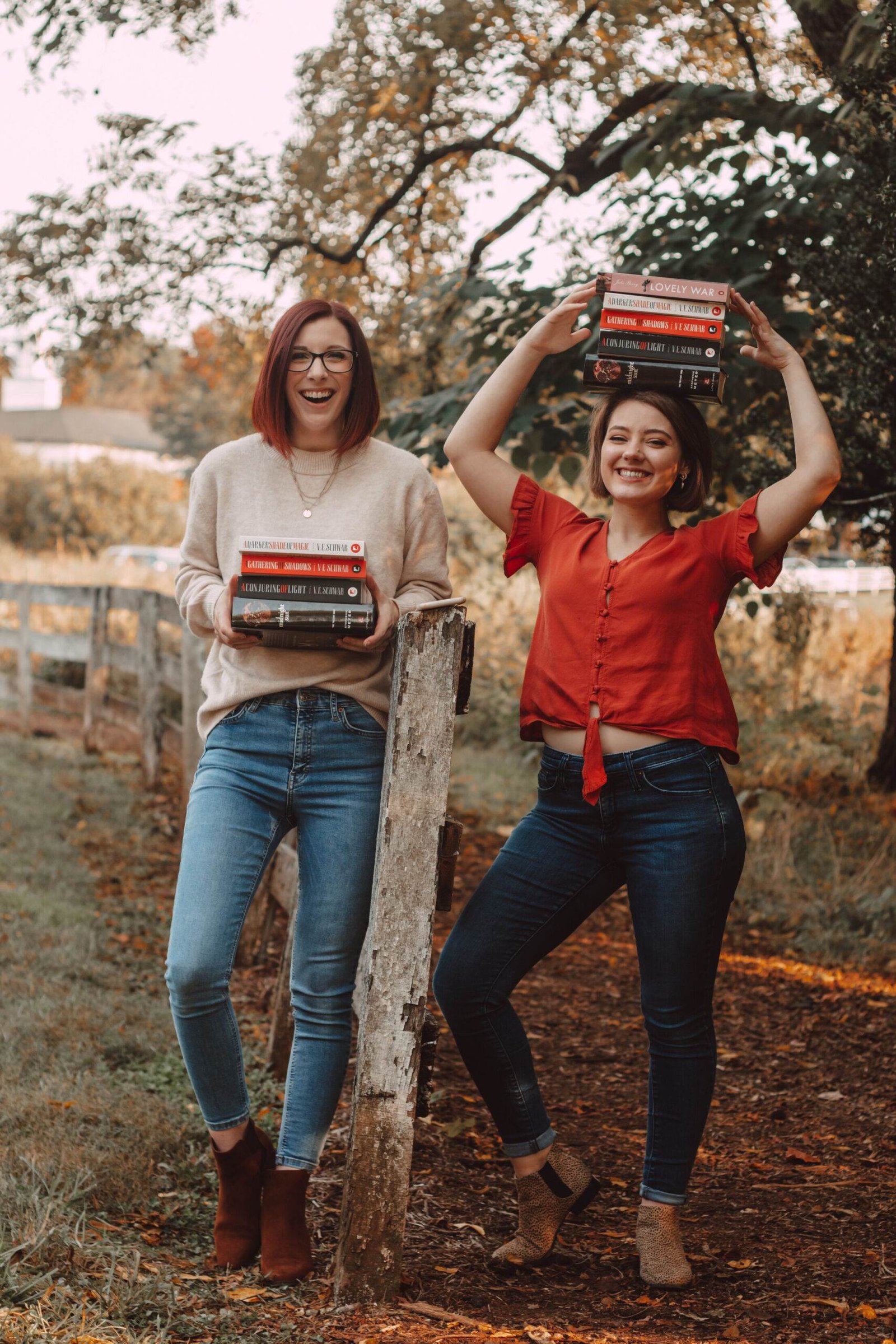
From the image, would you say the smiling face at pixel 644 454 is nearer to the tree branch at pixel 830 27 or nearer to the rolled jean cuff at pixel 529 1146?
the rolled jean cuff at pixel 529 1146

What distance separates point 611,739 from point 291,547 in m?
0.78

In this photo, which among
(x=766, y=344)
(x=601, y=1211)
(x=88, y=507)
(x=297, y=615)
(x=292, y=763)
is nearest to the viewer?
(x=297, y=615)

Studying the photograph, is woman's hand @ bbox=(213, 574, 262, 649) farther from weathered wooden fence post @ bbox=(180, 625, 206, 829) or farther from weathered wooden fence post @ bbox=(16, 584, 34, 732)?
weathered wooden fence post @ bbox=(16, 584, 34, 732)

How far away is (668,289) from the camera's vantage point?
271 cm

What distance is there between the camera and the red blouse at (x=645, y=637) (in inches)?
103

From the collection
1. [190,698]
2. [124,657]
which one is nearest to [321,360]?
[190,698]

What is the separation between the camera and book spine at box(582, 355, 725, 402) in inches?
106

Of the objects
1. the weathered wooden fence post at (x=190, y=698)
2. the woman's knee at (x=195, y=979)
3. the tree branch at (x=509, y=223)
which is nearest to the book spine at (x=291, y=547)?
the woman's knee at (x=195, y=979)

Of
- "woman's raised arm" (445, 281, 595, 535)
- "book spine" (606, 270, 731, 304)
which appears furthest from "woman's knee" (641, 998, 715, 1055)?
"book spine" (606, 270, 731, 304)

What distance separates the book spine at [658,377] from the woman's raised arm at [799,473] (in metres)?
0.10

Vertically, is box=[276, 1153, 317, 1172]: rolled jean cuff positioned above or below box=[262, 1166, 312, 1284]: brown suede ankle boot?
above

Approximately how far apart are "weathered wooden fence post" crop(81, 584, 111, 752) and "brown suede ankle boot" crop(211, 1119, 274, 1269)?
298 inches

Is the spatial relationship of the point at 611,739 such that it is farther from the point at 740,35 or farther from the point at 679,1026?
the point at 740,35

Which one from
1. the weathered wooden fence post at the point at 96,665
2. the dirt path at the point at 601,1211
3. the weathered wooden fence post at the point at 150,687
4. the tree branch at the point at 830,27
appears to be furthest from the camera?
the weathered wooden fence post at the point at 96,665
